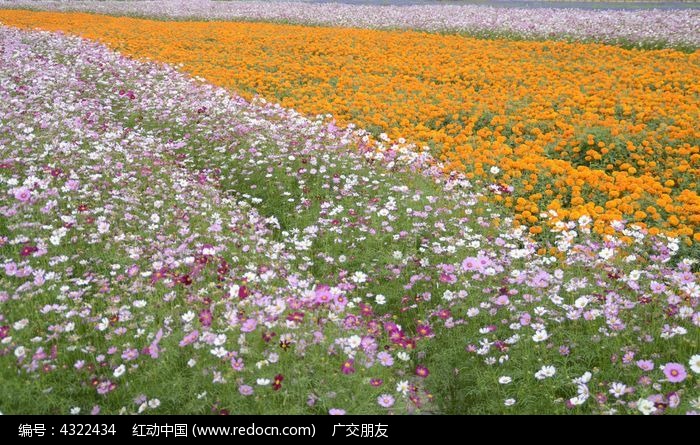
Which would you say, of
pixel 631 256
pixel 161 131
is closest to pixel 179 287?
pixel 631 256

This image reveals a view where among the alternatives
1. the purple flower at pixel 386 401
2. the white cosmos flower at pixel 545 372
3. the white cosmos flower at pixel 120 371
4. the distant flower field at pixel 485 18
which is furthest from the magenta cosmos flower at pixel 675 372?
the distant flower field at pixel 485 18

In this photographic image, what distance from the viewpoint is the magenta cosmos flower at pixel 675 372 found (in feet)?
11.7

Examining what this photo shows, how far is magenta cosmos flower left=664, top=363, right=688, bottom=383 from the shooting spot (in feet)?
11.7

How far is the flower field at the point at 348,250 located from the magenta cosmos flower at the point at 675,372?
1 cm

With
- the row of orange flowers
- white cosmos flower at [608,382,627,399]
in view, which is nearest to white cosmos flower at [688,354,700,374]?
white cosmos flower at [608,382,627,399]

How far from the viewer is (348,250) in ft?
20.2

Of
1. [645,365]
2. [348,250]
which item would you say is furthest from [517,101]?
[645,365]

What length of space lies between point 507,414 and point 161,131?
26.1 feet

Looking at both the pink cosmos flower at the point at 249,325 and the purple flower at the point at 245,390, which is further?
the pink cosmos flower at the point at 249,325

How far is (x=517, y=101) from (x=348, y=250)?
6.54 metres

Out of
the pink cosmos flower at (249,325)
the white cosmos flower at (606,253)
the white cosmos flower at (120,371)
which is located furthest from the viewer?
the white cosmos flower at (606,253)

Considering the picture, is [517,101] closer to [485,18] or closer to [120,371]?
[120,371]

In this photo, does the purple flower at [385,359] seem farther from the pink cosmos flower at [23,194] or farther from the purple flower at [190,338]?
the pink cosmos flower at [23,194]

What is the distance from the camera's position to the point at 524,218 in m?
6.88
